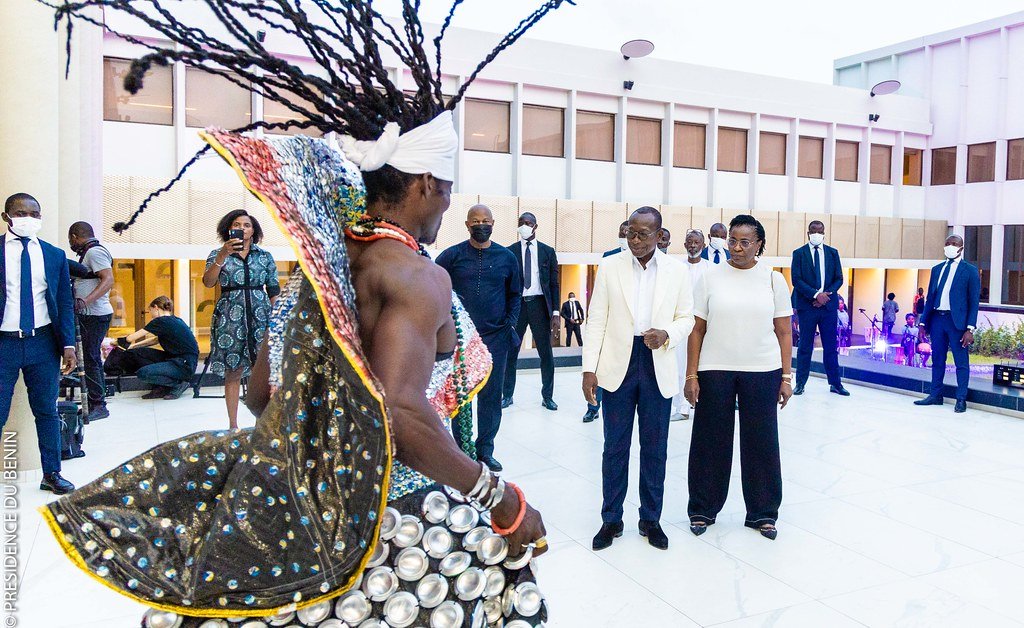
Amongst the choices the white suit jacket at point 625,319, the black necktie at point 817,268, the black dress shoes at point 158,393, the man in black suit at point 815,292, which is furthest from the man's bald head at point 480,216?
the black necktie at point 817,268

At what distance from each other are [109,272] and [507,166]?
1182 cm

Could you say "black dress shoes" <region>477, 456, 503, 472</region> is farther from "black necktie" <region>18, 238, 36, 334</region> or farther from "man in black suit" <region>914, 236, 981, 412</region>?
"man in black suit" <region>914, 236, 981, 412</region>

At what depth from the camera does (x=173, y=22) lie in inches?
59.9

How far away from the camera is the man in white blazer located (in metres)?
4.07

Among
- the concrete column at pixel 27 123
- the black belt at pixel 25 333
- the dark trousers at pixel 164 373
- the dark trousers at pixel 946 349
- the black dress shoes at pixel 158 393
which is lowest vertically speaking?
the black dress shoes at pixel 158 393

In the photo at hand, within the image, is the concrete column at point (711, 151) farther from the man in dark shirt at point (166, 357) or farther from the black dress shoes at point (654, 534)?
the black dress shoes at point (654, 534)

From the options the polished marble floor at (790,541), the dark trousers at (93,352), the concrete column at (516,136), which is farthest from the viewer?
the concrete column at (516,136)

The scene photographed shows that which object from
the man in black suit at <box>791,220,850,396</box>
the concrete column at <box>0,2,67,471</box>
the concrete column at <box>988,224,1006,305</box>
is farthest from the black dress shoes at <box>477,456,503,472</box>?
the concrete column at <box>988,224,1006,305</box>

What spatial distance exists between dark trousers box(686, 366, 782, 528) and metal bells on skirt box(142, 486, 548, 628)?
2.81 meters

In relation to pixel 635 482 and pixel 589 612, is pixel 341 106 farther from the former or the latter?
pixel 635 482

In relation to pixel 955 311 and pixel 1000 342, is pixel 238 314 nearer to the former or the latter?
pixel 955 311

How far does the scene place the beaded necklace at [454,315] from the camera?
1616 mm

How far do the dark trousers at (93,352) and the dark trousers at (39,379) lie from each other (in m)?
2.21

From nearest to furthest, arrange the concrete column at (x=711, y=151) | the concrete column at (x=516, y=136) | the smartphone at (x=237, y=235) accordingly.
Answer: the smartphone at (x=237, y=235)
the concrete column at (x=516, y=136)
the concrete column at (x=711, y=151)
